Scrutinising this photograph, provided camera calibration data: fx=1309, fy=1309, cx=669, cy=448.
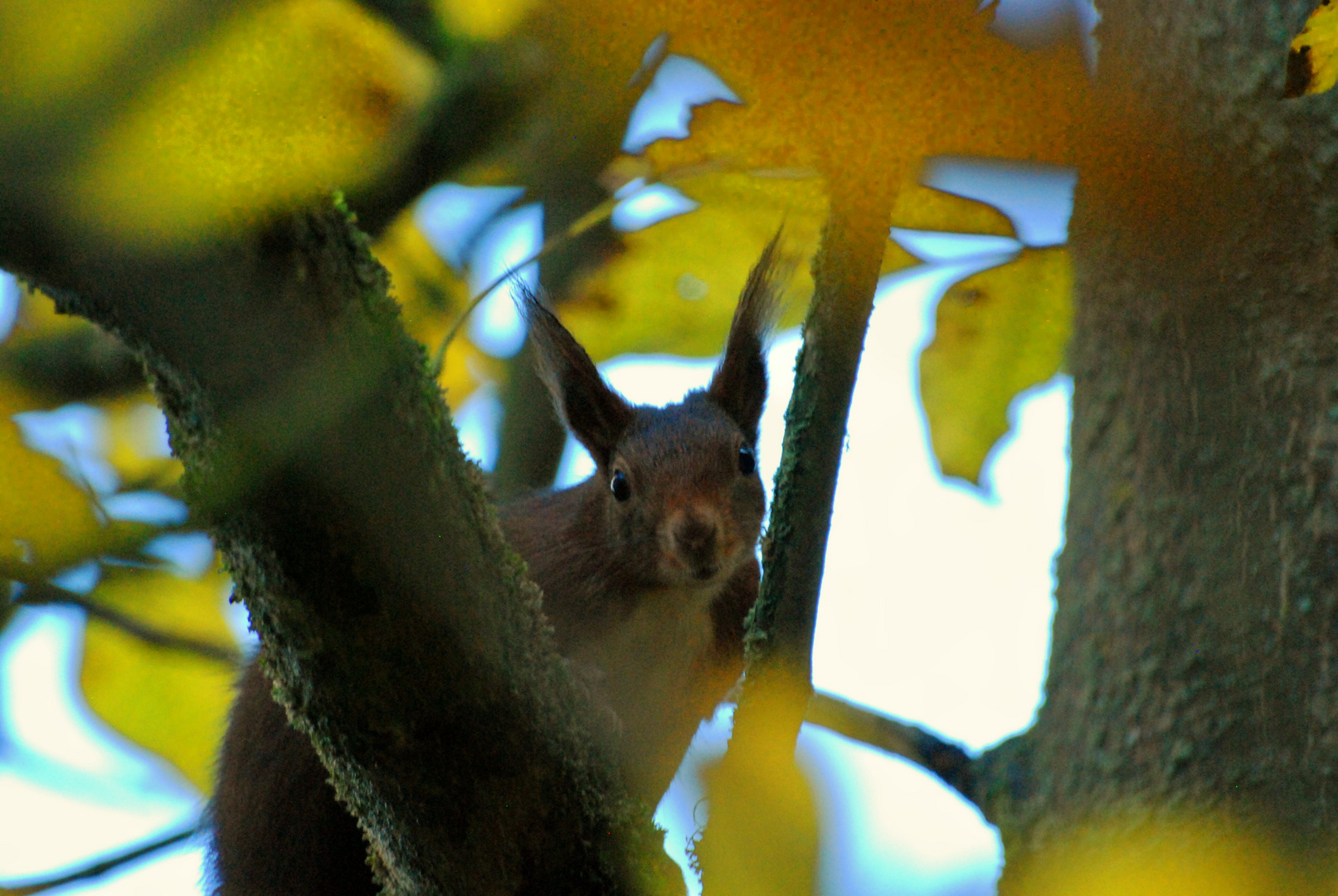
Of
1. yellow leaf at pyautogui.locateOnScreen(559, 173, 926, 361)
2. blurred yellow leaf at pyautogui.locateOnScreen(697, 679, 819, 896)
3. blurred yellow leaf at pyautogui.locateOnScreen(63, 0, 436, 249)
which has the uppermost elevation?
yellow leaf at pyautogui.locateOnScreen(559, 173, 926, 361)

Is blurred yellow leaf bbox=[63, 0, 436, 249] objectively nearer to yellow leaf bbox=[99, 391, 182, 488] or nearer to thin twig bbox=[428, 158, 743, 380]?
thin twig bbox=[428, 158, 743, 380]

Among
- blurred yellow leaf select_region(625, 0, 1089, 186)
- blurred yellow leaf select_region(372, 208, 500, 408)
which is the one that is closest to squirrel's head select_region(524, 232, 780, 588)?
blurred yellow leaf select_region(372, 208, 500, 408)

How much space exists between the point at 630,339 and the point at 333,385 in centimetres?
128

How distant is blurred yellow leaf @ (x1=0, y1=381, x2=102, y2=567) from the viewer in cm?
143

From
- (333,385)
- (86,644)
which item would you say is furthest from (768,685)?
(86,644)

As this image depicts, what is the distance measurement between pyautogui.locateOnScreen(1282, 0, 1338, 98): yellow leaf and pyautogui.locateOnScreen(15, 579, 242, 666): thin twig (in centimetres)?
156

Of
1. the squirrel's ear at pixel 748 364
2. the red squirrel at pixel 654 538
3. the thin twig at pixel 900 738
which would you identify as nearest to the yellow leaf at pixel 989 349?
the thin twig at pixel 900 738

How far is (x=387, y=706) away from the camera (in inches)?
64.4

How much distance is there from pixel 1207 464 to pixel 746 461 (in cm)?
214

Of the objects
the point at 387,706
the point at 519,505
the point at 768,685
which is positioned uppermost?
the point at 519,505

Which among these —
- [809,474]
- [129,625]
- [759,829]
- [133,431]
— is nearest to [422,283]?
[133,431]

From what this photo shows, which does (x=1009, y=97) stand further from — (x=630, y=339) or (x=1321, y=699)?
(x=630, y=339)

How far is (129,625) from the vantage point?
2266mm

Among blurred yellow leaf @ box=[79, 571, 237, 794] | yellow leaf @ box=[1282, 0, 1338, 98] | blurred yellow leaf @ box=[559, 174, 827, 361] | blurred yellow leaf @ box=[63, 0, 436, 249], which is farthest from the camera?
blurred yellow leaf @ box=[79, 571, 237, 794]
